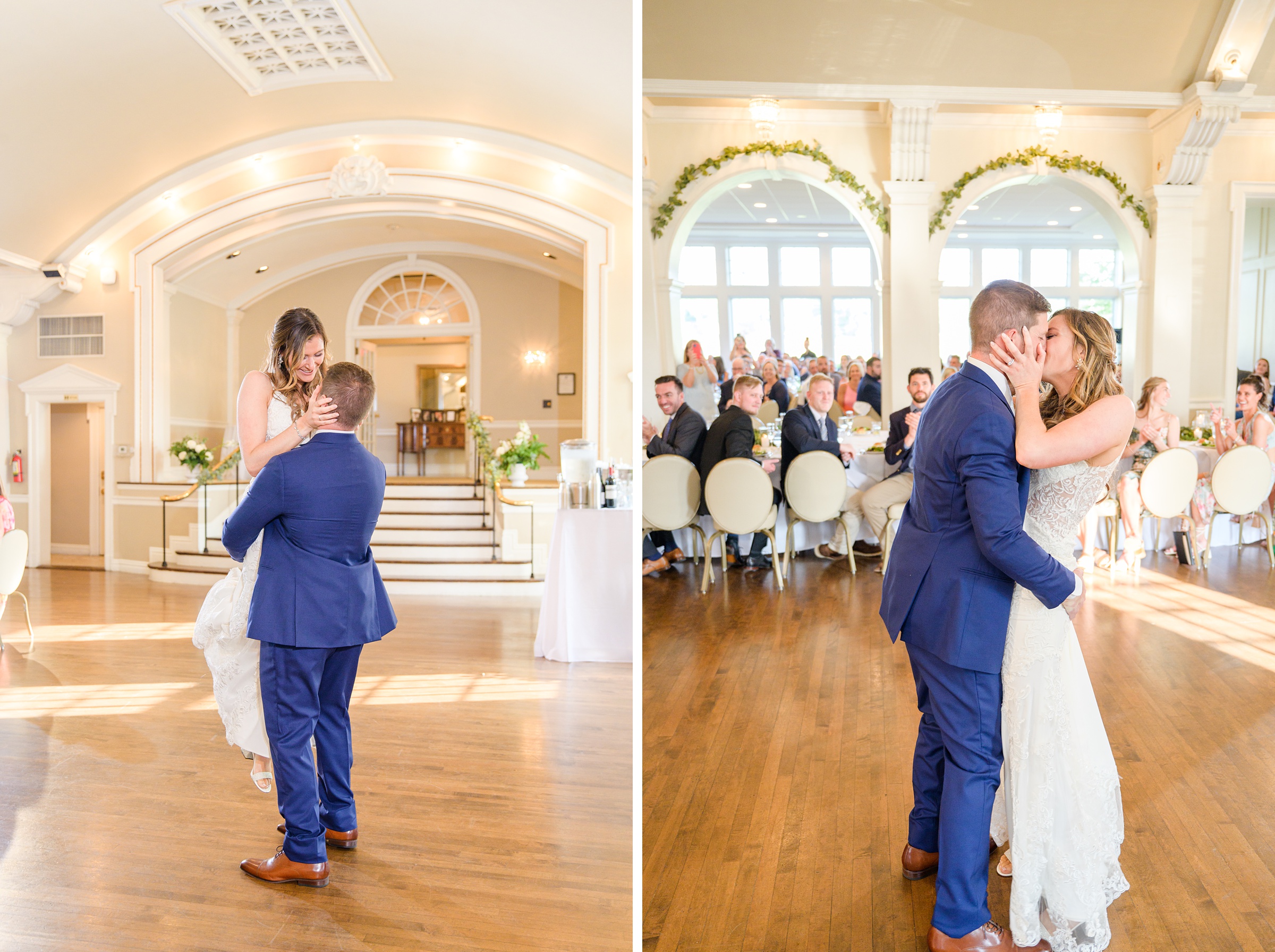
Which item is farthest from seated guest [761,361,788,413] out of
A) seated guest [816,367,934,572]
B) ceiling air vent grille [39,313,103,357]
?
ceiling air vent grille [39,313,103,357]

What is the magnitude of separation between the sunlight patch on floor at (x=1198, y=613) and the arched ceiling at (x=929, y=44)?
2.06 metres

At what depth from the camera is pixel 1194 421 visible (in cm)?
317

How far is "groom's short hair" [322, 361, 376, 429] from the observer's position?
1.98 m

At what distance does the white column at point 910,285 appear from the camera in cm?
365

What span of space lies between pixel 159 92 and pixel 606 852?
364cm

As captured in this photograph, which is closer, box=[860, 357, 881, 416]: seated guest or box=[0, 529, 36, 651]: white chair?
box=[0, 529, 36, 651]: white chair

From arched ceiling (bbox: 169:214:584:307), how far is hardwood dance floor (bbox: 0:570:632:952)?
1.25m

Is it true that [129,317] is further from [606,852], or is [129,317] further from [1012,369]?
[1012,369]

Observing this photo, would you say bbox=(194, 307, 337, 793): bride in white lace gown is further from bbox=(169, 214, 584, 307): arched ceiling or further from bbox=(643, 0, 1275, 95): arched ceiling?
bbox=(643, 0, 1275, 95): arched ceiling

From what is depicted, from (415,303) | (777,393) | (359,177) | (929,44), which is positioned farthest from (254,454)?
(415,303)

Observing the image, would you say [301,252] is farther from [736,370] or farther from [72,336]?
[736,370]

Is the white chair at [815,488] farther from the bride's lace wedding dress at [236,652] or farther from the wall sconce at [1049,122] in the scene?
the bride's lace wedding dress at [236,652]

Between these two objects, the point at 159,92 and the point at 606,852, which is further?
the point at 159,92

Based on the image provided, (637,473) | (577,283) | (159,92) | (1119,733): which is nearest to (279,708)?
(637,473)
